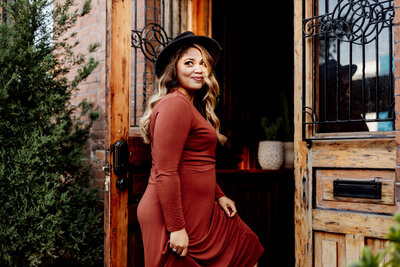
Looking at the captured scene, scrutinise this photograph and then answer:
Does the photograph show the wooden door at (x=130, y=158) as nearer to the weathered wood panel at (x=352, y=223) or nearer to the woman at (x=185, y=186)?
the woman at (x=185, y=186)

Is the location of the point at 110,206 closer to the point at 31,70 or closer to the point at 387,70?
the point at 31,70

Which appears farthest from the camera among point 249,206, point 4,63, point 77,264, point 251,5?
point 251,5

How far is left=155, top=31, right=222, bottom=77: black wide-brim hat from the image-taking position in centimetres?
227

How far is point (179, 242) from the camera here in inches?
75.8

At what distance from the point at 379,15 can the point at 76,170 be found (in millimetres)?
2899

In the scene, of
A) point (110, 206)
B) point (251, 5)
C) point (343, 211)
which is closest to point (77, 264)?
point (110, 206)

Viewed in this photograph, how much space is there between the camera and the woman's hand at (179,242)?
6.31ft

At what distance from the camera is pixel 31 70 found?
326 centimetres

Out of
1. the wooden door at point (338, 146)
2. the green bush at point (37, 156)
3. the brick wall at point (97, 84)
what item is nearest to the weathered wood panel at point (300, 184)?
the wooden door at point (338, 146)

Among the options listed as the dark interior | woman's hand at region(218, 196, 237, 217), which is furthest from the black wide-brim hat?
the dark interior

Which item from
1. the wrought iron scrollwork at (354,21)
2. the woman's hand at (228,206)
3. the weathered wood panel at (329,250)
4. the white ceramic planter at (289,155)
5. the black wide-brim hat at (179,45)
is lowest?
the weathered wood panel at (329,250)

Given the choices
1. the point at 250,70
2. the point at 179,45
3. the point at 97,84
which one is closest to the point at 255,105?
the point at 250,70

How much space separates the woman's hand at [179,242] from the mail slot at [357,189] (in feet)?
3.61

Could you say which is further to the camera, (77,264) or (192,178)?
(77,264)
